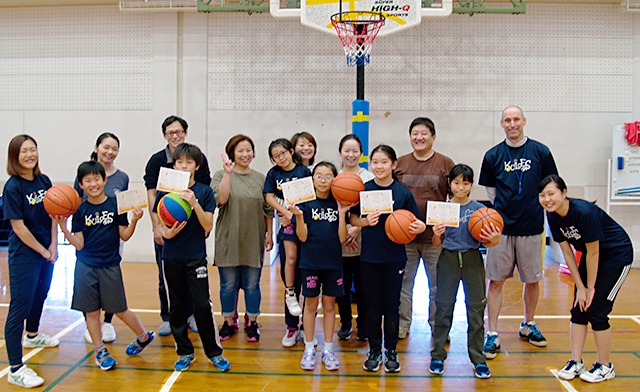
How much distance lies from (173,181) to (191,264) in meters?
0.58

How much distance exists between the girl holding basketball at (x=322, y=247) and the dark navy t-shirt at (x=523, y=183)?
137 centimetres

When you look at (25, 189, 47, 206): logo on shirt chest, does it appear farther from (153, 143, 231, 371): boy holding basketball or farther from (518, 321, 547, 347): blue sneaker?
(518, 321, 547, 347): blue sneaker

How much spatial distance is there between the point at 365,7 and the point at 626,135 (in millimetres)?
4251

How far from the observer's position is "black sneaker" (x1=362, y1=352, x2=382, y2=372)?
125 inches

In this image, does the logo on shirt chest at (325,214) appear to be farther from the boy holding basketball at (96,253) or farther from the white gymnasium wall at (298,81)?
the white gymnasium wall at (298,81)

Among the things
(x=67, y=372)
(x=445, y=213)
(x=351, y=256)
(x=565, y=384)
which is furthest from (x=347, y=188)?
(x=67, y=372)

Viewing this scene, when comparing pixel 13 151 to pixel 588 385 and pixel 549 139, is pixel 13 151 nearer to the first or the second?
pixel 588 385

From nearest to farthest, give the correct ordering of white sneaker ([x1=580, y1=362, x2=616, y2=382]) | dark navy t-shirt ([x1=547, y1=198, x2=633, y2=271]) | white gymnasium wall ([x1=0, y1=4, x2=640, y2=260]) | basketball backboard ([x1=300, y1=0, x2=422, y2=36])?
dark navy t-shirt ([x1=547, y1=198, x2=633, y2=271]), white sneaker ([x1=580, y1=362, x2=616, y2=382]), basketball backboard ([x1=300, y1=0, x2=422, y2=36]), white gymnasium wall ([x1=0, y1=4, x2=640, y2=260])

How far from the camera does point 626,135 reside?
20.8ft

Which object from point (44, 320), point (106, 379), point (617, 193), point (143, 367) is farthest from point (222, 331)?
point (617, 193)

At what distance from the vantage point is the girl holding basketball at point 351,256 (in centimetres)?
345

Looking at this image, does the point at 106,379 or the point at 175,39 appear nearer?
the point at 106,379

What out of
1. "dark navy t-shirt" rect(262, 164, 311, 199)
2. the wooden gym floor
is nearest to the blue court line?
the wooden gym floor

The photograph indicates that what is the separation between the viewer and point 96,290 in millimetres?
3201
